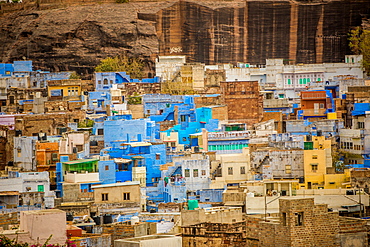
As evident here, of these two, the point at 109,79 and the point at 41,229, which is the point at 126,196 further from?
the point at 109,79

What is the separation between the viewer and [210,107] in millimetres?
44531

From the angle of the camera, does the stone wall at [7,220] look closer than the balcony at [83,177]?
Yes

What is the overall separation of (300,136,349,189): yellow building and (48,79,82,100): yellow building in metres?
18.6

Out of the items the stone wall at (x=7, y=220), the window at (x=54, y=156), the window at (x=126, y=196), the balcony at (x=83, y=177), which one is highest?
the window at (x=54, y=156)

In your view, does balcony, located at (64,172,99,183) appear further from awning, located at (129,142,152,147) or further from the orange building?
awning, located at (129,142,152,147)

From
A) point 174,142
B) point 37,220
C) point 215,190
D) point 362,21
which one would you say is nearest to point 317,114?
point 174,142

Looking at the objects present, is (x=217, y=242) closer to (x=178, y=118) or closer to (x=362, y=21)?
(x=178, y=118)

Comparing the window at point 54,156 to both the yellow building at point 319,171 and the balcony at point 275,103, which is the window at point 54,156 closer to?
the yellow building at point 319,171

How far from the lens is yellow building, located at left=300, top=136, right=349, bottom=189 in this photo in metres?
32.2

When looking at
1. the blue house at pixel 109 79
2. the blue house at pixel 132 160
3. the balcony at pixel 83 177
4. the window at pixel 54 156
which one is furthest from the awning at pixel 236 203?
the blue house at pixel 109 79

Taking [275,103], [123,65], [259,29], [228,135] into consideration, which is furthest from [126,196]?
[259,29]

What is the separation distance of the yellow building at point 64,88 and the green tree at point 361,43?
55.6 feet

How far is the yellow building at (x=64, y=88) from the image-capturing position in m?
50.5

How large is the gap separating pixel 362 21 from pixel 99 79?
2000cm
